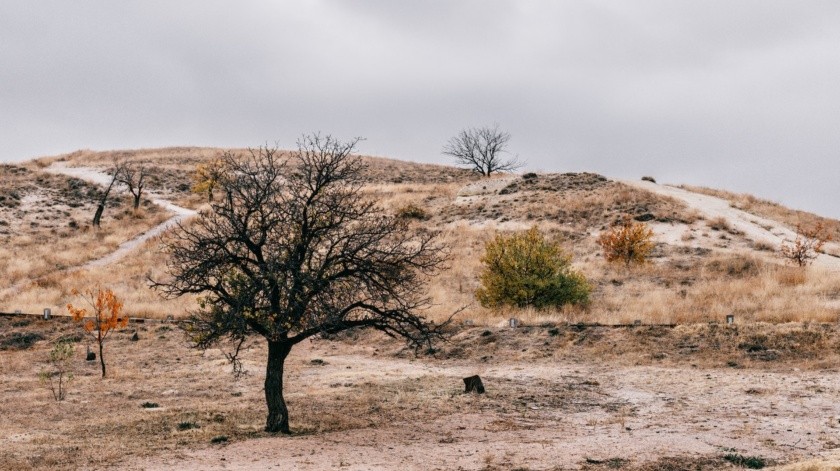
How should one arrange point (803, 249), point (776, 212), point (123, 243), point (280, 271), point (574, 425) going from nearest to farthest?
point (280, 271), point (574, 425), point (803, 249), point (123, 243), point (776, 212)

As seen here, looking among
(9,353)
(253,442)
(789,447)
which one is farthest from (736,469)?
(9,353)

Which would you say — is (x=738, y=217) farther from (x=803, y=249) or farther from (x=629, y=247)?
(x=629, y=247)

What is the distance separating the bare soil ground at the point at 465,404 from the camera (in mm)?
11430

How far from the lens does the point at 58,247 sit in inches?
1863

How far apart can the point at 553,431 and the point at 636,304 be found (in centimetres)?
1446

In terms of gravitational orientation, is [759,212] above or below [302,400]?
above

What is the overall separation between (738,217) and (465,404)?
126 feet

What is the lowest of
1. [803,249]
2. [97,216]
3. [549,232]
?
[803,249]

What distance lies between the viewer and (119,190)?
65.4m

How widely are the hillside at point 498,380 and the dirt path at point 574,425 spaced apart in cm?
7

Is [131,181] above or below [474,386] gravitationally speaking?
above

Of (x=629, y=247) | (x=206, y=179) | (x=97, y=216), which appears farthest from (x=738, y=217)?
(x=97, y=216)

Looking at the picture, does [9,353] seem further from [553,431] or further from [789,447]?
[789,447]

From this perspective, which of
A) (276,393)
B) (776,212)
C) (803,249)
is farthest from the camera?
(776,212)
